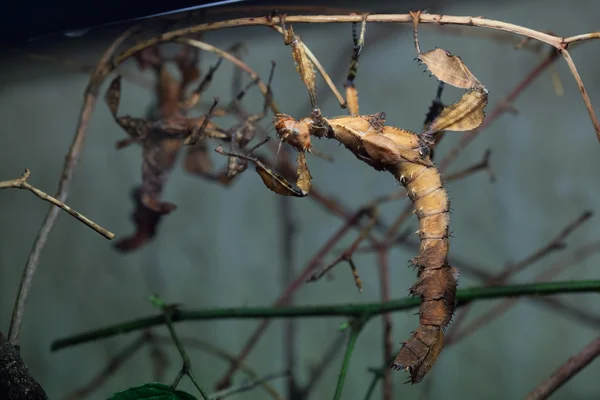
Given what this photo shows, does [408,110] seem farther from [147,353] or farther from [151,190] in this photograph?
[147,353]

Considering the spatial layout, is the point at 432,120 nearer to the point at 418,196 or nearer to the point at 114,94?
the point at 418,196

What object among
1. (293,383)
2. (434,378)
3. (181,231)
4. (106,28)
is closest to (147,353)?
(181,231)

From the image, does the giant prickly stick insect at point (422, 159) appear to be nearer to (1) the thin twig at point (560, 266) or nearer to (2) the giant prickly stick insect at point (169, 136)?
(2) the giant prickly stick insect at point (169, 136)

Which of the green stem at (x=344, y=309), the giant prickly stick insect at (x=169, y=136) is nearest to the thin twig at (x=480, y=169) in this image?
the green stem at (x=344, y=309)

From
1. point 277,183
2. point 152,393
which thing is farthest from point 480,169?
point 152,393

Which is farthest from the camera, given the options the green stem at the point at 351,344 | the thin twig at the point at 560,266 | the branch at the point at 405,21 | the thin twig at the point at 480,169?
the thin twig at the point at 560,266

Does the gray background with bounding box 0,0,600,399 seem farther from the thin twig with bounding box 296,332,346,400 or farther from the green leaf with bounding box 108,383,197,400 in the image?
the green leaf with bounding box 108,383,197,400
